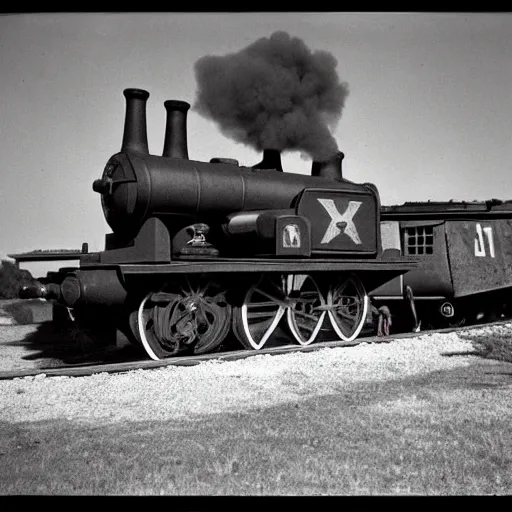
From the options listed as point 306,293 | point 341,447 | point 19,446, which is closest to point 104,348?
point 306,293

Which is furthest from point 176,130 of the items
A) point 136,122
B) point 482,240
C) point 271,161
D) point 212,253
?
point 482,240

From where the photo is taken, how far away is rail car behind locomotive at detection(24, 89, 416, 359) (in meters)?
7.85

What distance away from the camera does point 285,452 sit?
4.21 m

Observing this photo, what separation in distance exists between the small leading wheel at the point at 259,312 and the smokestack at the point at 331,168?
2.33 metres

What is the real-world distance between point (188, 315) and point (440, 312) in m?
6.29

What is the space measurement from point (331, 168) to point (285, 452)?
7258 millimetres

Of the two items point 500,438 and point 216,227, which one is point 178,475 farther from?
point 216,227

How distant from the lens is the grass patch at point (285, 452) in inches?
145

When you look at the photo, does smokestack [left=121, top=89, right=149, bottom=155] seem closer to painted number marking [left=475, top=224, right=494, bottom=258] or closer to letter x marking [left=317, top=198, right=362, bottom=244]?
letter x marking [left=317, top=198, right=362, bottom=244]

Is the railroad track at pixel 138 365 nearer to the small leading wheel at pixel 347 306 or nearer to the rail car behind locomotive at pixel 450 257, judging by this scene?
the small leading wheel at pixel 347 306

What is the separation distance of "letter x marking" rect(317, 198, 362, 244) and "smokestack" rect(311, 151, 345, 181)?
0.84 m

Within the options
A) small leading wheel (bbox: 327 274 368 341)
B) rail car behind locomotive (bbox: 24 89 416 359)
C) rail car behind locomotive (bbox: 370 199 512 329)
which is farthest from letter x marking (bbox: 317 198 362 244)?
rail car behind locomotive (bbox: 370 199 512 329)

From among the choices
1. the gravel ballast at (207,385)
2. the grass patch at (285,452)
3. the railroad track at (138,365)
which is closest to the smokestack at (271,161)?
the railroad track at (138,365)

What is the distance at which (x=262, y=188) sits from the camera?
30.1 feet
